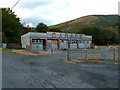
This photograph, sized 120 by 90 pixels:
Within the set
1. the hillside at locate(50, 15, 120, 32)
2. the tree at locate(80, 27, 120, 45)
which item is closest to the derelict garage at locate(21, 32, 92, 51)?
the tree at locate(80, 27, 120, 45)

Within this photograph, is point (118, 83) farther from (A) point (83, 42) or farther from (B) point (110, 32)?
(B) point (110, 32)

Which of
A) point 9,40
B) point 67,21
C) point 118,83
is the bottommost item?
point 118,83

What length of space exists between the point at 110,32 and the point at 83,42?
41699 millimetres

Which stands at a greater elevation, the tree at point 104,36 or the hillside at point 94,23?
the hillside at point 94,23

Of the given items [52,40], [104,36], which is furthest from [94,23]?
[52,40]

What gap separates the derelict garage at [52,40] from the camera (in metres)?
28.8

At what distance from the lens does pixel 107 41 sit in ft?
230

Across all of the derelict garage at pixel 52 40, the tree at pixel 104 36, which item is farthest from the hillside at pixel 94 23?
the derelict garage at pixel 52 40

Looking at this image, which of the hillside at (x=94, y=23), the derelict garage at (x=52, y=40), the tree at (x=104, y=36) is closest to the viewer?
the derelict garage at (x=52, y=40)

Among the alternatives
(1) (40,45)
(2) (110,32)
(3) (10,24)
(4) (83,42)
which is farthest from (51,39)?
(2) (110,32)

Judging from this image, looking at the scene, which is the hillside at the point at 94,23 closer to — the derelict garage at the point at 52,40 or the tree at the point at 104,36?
the tree at the point at 104,36

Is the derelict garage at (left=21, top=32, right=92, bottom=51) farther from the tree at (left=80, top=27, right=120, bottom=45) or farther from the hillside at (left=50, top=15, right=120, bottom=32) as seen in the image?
the hillside at (left=50, top=15, right=120, bottom=32)

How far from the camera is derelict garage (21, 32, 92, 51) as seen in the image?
28.8 m

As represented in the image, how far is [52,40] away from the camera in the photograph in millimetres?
31734
